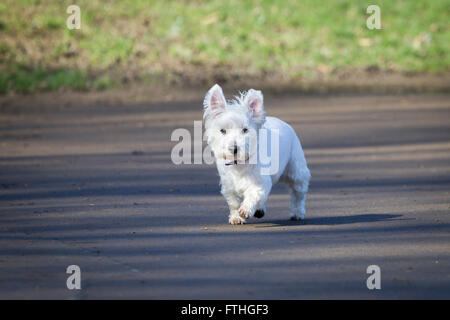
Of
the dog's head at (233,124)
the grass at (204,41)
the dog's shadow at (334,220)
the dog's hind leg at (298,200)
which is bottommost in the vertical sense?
the dog's shadow at (334,220)

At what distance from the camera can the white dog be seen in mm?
9734

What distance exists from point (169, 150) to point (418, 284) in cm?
1064

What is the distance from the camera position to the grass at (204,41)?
28406 millimetres

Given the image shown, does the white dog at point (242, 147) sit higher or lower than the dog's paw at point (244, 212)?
higher

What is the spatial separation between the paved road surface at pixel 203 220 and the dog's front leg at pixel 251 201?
0.23m

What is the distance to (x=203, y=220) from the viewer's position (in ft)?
35.6

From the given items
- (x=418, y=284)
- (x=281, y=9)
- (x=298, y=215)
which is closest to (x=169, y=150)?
(x=298, y=215)

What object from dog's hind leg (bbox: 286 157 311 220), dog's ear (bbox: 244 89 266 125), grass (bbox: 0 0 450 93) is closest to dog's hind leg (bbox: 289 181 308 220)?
dog's hind leg (bbox: 286 157 311 220)

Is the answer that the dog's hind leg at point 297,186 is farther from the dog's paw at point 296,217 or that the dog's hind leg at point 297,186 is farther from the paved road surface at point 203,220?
the paved road surface at point 203,220

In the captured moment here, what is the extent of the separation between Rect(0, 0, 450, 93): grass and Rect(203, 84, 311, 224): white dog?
17255 mm

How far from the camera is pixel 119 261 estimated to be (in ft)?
28.0

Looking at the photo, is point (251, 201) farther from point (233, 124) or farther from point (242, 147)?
point (233, 124)

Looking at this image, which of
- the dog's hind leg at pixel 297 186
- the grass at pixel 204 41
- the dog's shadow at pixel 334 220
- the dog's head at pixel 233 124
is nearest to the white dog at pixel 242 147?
the dog's head at pixel 233 124

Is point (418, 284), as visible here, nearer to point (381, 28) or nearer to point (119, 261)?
point (119, 261)
